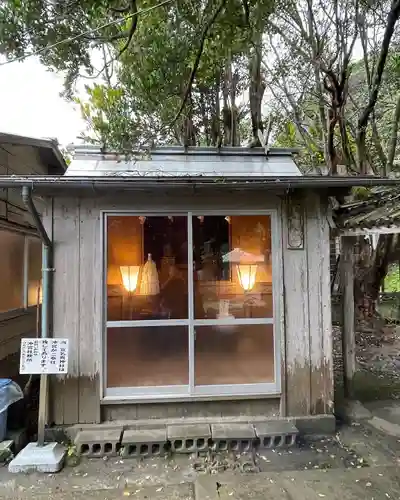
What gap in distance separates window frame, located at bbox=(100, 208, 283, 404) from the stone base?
0.73 metres

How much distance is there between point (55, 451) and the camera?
3.94m

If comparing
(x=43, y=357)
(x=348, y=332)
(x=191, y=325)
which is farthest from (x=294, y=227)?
(x=43, y=357)

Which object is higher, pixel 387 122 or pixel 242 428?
pixel 387 122

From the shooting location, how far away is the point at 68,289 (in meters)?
4.43

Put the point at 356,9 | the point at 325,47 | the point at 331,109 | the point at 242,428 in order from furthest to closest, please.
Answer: the point at 325,47 → the point at 331,109 → the point at 356,9 → the point at 242,428

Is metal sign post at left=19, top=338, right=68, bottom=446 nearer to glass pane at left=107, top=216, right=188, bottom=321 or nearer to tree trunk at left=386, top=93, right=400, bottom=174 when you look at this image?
glass pane at left=107, top=216, right=188, bottom=321

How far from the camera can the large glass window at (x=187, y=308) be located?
455 cm

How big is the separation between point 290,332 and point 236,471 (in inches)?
63.8

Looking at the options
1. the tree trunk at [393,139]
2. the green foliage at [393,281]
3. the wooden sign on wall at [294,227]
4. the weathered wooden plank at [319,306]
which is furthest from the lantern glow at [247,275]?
the green foliage at [393,281]

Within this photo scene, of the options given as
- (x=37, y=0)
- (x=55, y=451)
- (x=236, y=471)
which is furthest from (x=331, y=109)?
(x=55, y=451)

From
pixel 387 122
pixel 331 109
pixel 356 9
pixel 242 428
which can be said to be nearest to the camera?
pixel 242 428

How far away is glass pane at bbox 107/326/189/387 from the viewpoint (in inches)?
179

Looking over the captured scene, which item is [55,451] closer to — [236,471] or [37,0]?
[236,471]

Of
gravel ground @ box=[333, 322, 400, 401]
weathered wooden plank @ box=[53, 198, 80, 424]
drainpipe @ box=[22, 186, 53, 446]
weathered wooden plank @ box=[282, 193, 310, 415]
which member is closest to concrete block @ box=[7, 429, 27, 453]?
drainpipe @ box=[22, 186, 53, 446]
